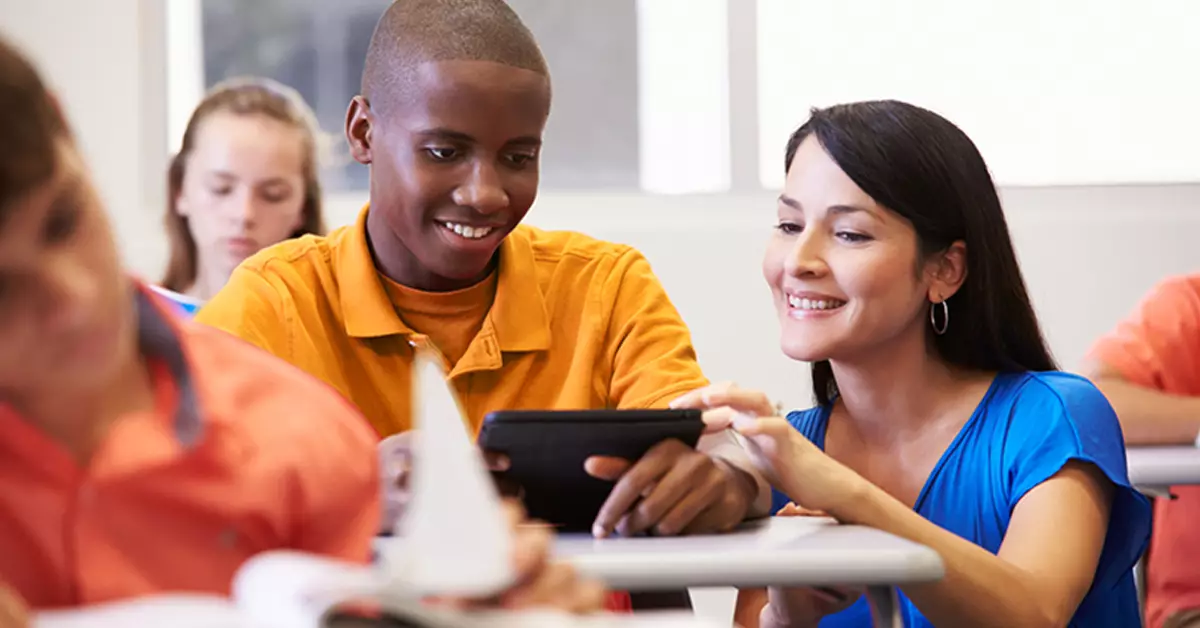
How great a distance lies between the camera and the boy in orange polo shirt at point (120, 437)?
0.74 metres

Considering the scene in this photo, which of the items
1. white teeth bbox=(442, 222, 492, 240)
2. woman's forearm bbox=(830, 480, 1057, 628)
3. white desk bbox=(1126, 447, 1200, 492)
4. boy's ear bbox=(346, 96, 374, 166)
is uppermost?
boy's ear bbox=(346, 96, 374, 166)

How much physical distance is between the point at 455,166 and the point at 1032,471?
85cm

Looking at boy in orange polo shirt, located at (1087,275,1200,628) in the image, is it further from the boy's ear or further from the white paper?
the white paper

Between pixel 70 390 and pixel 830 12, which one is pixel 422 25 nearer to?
pixel 70 390

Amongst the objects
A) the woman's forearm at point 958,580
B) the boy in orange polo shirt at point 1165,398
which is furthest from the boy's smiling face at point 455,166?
the boy in orange polo shirt at point 1165,398

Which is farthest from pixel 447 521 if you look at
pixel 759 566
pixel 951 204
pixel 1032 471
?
pixel 951 204

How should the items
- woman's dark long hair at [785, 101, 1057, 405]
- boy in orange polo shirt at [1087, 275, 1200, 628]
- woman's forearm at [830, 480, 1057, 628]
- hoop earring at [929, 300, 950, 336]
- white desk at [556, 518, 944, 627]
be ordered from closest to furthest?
white desk at [556, 518, 944, 627], woman's forearm at [830, 480, 1057, 628], woman's dark long hair at [785, 101, 1057, 405], hoop earring at [929, 300, 950, 336], boy in orange polo shirt at [1087, 275, 1200, 628]

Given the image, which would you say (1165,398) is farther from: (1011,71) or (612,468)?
(1011,71)

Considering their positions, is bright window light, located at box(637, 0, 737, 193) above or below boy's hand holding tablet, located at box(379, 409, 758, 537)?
above

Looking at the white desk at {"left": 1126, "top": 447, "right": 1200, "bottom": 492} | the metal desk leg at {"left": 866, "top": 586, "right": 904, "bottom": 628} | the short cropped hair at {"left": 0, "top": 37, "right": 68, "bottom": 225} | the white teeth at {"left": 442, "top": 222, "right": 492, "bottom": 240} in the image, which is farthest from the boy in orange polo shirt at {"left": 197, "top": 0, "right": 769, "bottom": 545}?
the short cropped hair at {"left": 0, "top": 37, "right": 68, "bottom": 225}

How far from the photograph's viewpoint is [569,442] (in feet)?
4.51

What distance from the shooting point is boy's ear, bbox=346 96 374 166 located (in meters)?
1.93

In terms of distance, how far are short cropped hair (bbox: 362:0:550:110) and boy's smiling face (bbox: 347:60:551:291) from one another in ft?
0.06

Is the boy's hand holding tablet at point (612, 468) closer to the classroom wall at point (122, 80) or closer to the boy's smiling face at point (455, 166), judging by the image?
the boy's smiling face at point (455, 166)
